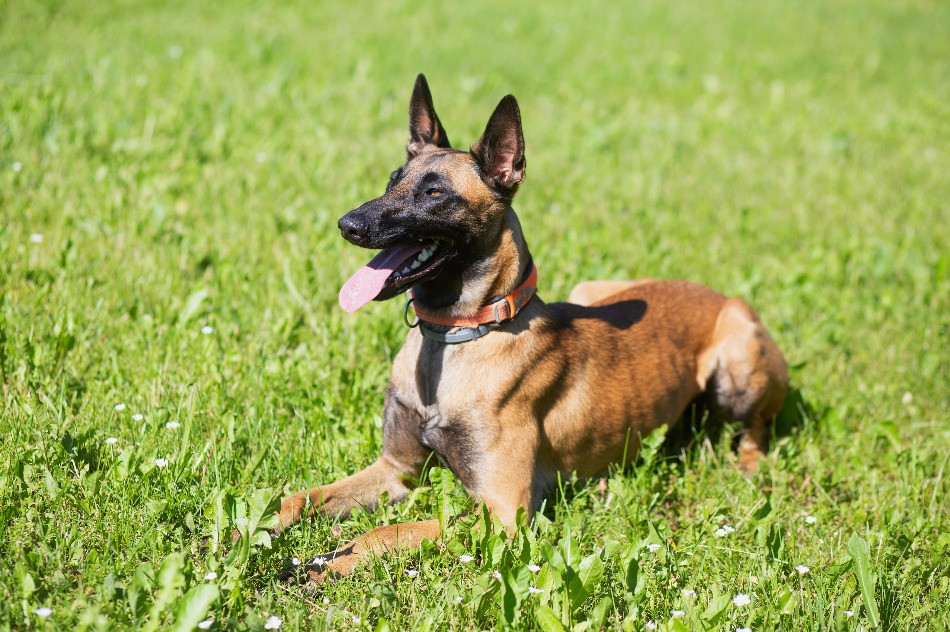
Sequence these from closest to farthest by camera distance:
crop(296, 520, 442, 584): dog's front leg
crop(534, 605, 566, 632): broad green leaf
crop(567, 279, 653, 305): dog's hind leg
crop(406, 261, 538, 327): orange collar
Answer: crop(534, 605, 566, 632): broad green leaf → crop(296, 520, 442, 584): dog's front leg → crop(406, 261, 538, 327): orange collar → crop(567, 279, 653, 305): dog's hind leg

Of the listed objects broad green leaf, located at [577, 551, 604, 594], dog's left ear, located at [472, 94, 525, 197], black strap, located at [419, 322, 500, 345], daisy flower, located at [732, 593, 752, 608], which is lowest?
daisy flower, located at [732, 593, 752, 608]

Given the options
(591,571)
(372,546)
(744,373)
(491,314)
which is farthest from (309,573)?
(744,373)

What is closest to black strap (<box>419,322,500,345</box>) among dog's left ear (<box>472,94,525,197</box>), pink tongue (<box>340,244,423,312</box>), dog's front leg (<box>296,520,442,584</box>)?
pink tongue (<box>340,244,423,312</box>)

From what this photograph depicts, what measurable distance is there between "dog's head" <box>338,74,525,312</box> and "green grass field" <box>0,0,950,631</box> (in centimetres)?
86

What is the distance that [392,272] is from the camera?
3.54m

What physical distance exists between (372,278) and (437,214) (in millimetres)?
373

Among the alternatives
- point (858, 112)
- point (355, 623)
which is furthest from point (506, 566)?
point (858, 112)

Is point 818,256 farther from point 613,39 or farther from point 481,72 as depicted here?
point 613,39

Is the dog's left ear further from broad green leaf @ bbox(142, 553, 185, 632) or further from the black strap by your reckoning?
broad green leaf @ bbox(142, 553, 185, 632)

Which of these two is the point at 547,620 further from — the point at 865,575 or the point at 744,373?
the point at 744,373

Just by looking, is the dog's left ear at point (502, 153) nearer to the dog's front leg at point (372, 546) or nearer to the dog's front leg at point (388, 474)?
the dog's front leg at point (388, 474)

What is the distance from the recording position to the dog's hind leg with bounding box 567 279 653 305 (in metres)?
5.20

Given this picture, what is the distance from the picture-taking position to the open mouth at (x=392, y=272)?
3.47 meters

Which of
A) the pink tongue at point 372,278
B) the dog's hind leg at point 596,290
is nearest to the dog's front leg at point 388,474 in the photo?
the pink tongue at point 372,278
